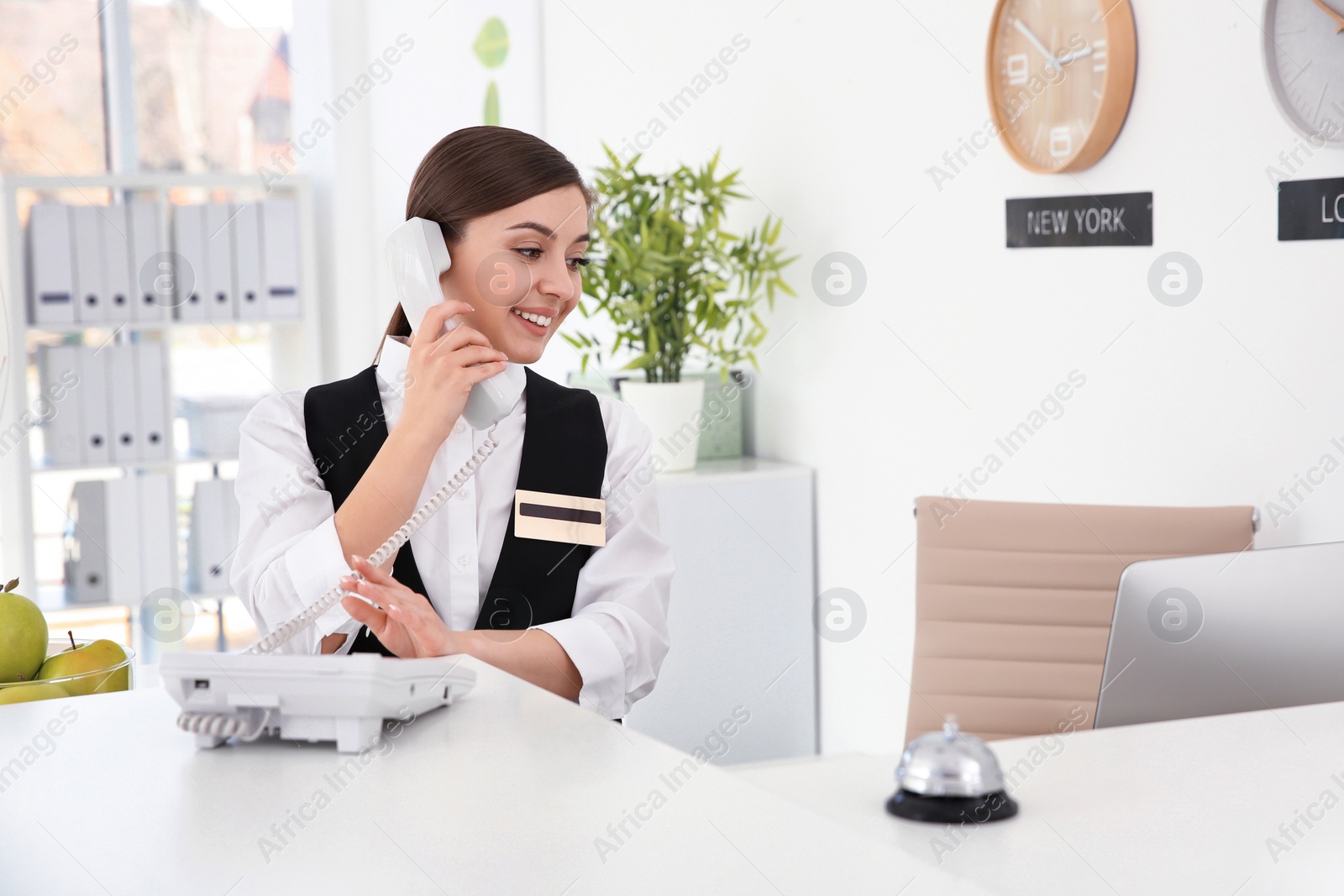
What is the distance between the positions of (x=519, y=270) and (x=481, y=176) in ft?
0.42

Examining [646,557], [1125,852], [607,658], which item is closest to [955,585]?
[646,557]

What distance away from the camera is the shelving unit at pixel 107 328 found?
380 cm

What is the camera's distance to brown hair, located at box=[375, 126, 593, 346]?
5.16 feet

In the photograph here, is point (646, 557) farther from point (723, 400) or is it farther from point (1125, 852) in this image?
point (723, 400)

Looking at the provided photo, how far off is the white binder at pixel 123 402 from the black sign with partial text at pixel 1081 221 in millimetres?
2867

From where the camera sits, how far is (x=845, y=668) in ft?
9.73

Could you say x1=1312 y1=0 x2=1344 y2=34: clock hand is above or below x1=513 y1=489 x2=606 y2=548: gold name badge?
above

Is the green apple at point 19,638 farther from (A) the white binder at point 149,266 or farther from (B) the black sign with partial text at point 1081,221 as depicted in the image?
(A) the white binder at point 149,266

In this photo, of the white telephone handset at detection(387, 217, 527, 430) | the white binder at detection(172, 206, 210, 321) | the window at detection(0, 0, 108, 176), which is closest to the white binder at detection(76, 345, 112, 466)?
the white binder at detection(172, 206, 210, 321)

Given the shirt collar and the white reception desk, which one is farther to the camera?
the shirt collar

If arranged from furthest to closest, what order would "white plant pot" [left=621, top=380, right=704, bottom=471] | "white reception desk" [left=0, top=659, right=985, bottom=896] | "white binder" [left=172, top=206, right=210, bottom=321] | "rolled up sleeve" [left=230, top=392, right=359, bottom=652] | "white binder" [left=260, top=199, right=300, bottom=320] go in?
"white binder" [left=260, top=199, right=300, bottom=320] < "white binder" [left=172, top=206, right=210, bottom=321] < "white plant pot" [left=621, top=380, right=704, bottom=471] < "rolled up sleeve" [left=230, top=392, right=359, bottom=652] < "white reception desk" [left=0, top=659, right=985, bottom=896]

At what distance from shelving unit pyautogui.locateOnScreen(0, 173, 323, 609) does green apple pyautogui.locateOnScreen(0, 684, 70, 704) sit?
2881mm

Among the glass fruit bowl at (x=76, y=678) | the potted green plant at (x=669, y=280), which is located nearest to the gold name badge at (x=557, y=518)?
the glass fruit bowl at (x=76, y=678)

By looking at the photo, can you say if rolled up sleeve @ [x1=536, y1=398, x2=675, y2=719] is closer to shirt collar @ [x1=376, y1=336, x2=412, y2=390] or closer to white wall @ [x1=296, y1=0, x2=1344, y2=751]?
shirt collar @ [x1=376, y1=336, x2=412, y2=390]
